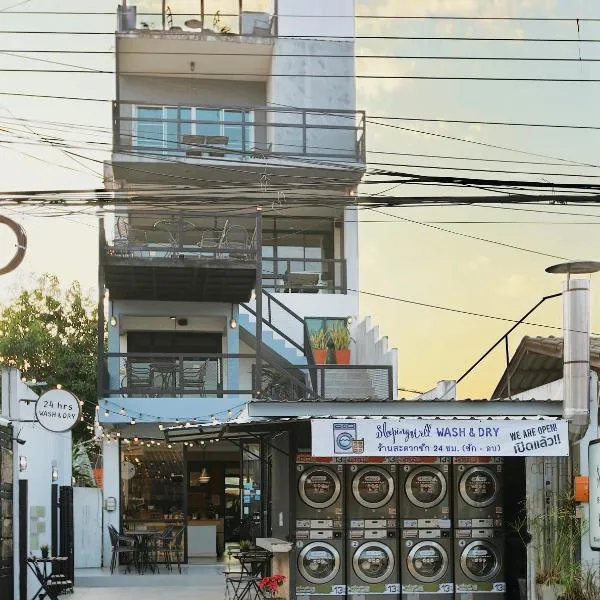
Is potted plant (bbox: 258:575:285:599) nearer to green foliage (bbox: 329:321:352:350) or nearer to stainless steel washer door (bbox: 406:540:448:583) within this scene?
stainless steel washer door (bbox: 406:540:448:583)

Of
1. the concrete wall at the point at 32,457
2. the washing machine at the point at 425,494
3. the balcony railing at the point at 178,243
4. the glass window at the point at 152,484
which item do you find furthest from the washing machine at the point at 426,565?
the glass window at the point at 152,484

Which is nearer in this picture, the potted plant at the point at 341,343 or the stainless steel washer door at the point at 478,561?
the stainless steel washer door at the point at 478,561

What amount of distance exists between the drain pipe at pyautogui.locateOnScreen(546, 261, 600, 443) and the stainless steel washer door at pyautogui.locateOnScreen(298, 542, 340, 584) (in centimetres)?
379

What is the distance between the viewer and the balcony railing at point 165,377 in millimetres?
26891

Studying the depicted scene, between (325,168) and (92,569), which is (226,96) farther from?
(92,569)

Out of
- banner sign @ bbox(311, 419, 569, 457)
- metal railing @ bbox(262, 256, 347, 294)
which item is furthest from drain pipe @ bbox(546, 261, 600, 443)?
metal railing @ bbox(262, 256, 347, 294)

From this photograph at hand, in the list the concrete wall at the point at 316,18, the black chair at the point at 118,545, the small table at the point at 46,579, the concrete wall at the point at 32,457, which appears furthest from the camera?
the concrete wall at the point at 316,18

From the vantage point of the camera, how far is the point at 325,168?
105ft

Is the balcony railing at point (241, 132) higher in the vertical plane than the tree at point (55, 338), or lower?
higher

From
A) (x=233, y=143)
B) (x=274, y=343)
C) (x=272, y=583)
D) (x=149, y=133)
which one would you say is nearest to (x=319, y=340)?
(x=274, y=343)

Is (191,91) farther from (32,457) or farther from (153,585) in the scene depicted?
(32,457)

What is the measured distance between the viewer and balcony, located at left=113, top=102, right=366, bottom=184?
3130 cm

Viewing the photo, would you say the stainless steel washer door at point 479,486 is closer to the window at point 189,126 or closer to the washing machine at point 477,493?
the washing machine at point 477,493

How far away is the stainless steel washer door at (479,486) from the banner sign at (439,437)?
170 centimetres
